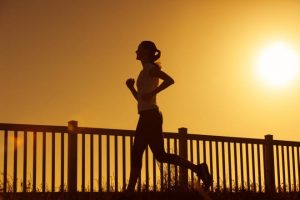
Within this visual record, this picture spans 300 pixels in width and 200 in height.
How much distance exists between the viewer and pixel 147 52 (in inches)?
287

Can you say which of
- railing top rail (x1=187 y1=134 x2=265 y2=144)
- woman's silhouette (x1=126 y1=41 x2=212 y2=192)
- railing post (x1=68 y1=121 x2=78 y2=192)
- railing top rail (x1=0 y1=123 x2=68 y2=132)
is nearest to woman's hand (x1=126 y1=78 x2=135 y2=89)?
woman's silhouette (x1=126 y1=41 x2=212 y2=192)

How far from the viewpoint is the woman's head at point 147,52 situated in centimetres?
728

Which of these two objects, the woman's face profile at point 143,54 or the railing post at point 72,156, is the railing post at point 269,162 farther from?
the woman's face profile at point 143,54

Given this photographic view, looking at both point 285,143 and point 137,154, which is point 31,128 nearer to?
point 137,154

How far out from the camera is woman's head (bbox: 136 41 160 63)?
7.28m

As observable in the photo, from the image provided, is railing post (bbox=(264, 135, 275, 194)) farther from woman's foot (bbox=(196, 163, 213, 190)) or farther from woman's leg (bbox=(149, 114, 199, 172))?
woman's leg (bbox=(149, 114, 199, 172))

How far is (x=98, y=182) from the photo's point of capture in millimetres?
10000

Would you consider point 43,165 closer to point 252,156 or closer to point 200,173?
point 200,173

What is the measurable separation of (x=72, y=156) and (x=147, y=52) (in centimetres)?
335

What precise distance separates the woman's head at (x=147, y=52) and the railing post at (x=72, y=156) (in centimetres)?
313

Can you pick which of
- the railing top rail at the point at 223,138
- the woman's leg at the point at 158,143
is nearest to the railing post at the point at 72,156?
the railing top rail at the point at 223,138

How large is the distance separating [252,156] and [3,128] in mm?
5341

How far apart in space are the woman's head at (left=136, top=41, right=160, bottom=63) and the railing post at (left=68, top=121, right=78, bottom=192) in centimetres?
313

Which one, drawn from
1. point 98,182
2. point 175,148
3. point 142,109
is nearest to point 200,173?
point 142,109
